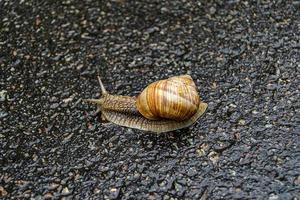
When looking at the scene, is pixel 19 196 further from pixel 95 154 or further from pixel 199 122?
pixel 199 122

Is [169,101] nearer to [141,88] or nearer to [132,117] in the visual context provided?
[132,117]

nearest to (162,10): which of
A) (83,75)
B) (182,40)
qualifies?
(182,40)

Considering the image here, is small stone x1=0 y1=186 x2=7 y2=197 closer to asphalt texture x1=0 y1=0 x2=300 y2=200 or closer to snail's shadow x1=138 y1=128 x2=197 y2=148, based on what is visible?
asphalt texture x1=0 y1=0 x2=300 y2=200

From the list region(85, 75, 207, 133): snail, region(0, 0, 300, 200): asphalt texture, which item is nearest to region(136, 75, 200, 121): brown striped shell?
region(85, 75, 207, 133): snail

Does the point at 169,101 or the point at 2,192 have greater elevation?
the point at 169,101

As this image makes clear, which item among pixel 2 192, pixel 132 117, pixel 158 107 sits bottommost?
pixel 2 192

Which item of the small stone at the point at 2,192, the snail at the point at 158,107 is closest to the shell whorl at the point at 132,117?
the snail at the point at 158,107

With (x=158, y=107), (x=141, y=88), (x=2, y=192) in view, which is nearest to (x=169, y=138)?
(x=158, y=107)
